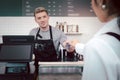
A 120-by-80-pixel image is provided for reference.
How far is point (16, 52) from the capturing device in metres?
2.40

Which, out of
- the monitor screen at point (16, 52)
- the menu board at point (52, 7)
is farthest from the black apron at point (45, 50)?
the menu board at point (52, 7)

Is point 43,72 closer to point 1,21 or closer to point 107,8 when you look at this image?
point 107,8

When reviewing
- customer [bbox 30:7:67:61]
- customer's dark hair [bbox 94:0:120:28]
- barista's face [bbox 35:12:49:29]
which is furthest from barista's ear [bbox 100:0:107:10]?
barista's face [bbox 35:12:49:29]

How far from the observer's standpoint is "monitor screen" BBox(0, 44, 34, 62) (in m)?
2.33

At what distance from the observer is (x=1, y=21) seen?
18.4 feet

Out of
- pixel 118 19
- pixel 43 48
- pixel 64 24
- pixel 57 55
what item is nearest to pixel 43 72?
pixel 43 48

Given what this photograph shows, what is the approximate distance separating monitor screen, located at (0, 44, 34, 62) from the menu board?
3.16m

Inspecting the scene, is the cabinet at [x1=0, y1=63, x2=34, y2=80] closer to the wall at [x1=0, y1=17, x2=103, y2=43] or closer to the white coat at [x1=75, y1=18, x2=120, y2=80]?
the white coat at [x1=75, y1=18, x2=120, y2=80]

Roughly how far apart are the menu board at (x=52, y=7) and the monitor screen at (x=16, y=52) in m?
3.16

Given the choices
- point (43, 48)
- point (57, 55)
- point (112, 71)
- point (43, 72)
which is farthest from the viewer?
point (57, 55)

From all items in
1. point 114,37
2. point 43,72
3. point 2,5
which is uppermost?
point 2,5

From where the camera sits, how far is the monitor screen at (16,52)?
2332 millimetres

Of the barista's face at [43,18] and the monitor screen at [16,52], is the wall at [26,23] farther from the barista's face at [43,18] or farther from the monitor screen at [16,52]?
the monitor screen at [16,52]

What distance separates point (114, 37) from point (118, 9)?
0.11 m
